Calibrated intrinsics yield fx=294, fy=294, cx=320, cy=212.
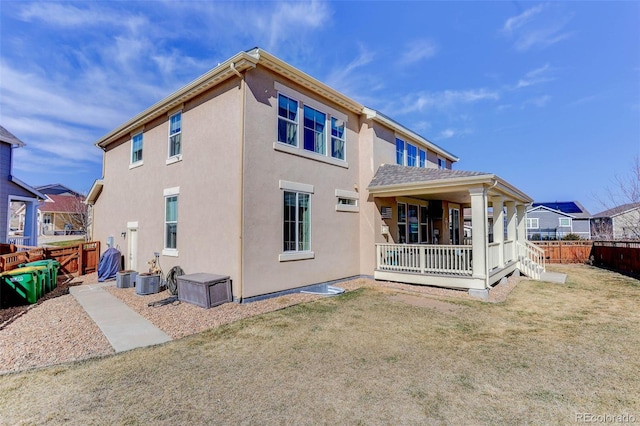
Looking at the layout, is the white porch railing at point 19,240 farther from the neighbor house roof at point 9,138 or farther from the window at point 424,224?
the window at point 424,224

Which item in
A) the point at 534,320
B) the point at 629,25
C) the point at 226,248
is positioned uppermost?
the point at 629,25

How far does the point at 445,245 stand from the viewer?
10000 mm

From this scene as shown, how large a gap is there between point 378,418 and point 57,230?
50.9 metres

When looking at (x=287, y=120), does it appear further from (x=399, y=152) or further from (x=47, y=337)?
(x=47, y=337)

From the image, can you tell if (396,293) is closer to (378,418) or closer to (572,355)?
(572,355)

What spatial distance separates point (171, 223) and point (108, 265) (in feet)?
14.2

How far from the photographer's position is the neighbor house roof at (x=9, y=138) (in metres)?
15.2

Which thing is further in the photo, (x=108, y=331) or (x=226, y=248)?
(x=226, y=248)

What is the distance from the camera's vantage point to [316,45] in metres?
14.8

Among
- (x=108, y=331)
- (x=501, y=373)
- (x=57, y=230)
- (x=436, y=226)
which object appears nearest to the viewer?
(x=501, y=373)

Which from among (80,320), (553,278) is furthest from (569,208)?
(80,320)

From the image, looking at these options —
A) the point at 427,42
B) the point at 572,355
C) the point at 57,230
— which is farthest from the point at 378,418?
the point at 57,230

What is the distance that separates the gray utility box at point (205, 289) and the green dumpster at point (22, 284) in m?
4.09

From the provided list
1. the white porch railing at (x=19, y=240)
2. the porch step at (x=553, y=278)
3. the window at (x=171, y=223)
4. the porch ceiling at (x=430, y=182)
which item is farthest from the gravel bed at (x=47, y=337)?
the porch step at (x=553, y=278)
